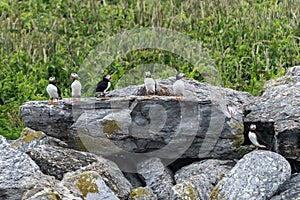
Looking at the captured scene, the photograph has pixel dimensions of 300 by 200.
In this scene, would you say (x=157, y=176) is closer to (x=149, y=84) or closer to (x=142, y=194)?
(x=142, y=194)

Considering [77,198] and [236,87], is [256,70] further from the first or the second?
[77,198]

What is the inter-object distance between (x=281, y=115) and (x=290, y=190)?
166cm

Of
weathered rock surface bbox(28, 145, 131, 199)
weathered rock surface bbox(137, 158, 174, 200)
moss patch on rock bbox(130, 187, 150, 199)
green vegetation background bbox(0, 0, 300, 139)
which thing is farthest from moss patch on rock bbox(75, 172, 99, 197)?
green vegetation background bbox(0, 0, 300, 139)

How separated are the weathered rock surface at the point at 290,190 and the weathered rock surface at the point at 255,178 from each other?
163 mm

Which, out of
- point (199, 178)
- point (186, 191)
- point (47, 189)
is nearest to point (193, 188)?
point (186, 191)

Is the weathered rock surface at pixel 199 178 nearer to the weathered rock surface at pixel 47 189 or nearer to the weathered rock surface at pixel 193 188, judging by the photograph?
the weathered rock surface at pixel 193 188

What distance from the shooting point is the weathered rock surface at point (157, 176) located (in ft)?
41.5

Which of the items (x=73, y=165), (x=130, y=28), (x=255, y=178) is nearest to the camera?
(x=255, y=178)

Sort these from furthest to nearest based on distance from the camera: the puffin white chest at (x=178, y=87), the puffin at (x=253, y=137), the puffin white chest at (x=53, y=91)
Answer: the puffin white chest at (x=53, y=91) → the puffin white chest at (x=178, y=87) → the puffin at (x=253, y=137)

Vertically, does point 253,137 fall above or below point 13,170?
above

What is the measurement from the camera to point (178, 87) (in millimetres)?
13320

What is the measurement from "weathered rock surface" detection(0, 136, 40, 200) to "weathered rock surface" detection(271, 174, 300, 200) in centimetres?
406

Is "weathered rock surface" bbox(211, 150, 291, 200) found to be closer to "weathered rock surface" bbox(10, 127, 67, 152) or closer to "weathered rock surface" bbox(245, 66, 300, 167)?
"weathered rock surface" bbox(245, 66, 300, 167)

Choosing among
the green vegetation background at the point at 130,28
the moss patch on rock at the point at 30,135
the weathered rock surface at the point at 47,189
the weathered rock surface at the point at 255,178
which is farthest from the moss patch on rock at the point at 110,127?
the green vegetation background at the point at 130,28
